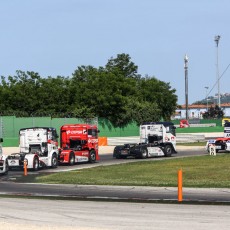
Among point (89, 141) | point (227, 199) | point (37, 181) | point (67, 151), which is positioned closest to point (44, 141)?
point (67, 151)

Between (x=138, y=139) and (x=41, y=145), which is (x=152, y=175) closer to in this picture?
(x=41, y=145)

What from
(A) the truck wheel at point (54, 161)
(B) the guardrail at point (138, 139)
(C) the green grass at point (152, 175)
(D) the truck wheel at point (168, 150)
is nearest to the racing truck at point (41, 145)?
(A) the truck wheel at point (54, 161)

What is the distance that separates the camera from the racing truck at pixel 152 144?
1708 inches

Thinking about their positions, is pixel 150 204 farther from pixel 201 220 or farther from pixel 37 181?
pixel 37 181

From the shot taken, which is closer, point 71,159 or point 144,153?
point 71,159

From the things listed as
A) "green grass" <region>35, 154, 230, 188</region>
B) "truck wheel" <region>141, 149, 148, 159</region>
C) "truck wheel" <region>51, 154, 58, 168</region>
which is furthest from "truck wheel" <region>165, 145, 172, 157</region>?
"truck wheel" <region>51, 154, 58, 168</region>

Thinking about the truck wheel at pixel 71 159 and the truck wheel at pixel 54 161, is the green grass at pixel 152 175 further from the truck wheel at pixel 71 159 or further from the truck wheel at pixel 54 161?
the truck wheel at pixel 71 159

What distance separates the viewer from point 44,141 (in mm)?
35656

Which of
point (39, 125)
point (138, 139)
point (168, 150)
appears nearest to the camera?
point (168, 150)

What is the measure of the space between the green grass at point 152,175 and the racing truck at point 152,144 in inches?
265

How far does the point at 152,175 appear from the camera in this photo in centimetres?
2891

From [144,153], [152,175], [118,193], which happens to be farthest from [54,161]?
[118,193]

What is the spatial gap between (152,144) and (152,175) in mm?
15666

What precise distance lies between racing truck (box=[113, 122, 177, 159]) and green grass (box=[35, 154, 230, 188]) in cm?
673
